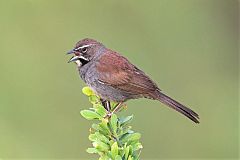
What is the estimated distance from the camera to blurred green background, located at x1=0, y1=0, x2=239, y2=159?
7453 mm

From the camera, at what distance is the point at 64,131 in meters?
7.42

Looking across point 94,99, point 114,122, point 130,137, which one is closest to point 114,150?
point 130,137

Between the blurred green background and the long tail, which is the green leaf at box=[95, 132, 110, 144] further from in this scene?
the blurred green background

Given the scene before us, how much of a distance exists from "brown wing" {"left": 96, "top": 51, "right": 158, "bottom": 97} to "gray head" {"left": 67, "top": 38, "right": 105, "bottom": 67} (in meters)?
0.08

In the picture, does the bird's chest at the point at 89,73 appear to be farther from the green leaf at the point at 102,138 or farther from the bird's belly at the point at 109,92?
the green leaf at the point at 102,138

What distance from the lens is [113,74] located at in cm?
561

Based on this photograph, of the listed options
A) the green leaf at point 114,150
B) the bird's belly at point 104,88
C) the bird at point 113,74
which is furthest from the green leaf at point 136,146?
the bird at point 113,74


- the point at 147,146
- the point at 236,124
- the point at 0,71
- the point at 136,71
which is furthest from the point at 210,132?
the point at 136,71

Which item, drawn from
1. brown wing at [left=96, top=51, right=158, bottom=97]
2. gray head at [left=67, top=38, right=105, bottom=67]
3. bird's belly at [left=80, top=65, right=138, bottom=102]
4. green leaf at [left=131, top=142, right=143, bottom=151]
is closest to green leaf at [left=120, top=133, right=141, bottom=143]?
green leaf at [left=131, top=142, right=143, bottom=151]

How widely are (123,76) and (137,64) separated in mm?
2673

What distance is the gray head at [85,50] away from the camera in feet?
18.3

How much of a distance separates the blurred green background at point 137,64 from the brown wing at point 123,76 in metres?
1.47

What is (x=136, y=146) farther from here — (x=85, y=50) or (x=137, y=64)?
(x=137, y=64)

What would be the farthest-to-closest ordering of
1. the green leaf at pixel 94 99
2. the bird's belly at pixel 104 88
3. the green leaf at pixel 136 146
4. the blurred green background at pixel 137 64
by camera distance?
the blurred green background at pixel 137 64
the bird's belly at pixel 104 88
the green leaf at pixel 94 99
the green leaf at pixel 136 146
